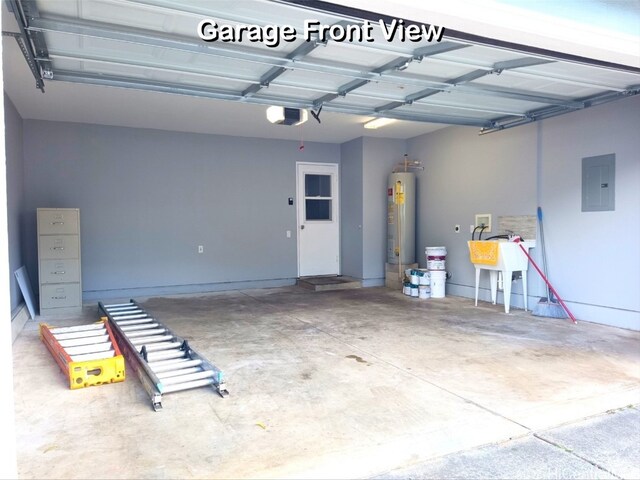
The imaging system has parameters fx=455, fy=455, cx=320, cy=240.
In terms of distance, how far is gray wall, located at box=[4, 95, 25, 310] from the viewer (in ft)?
16.5

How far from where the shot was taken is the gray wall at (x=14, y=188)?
16.5 ft

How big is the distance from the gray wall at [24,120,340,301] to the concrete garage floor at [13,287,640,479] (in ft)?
6.95

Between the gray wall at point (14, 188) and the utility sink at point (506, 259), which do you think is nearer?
the gray wall at point (14, 188)

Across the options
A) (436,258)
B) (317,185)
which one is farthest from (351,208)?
(436,258)

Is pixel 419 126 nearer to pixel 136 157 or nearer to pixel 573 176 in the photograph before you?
pixel 573 176

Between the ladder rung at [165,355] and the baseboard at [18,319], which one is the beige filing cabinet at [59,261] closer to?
the baseboard at [18,319]

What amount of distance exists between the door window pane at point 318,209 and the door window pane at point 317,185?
0.13 metres

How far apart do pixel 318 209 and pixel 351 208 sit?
64 centimetres

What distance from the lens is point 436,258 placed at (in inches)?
270

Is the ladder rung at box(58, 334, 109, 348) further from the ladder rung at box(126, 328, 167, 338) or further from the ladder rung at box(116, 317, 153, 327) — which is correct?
the ladder rung at box(116, 317, 153, 327)

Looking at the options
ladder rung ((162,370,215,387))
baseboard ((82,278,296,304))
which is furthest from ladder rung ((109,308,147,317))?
ladder rung ((162,370,215,387))

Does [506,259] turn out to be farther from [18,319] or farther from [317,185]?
[18,319]

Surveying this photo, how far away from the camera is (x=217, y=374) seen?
3.11 metres

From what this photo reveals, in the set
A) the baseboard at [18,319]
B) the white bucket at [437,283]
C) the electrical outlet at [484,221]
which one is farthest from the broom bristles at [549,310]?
the baseboard at [18,319]
